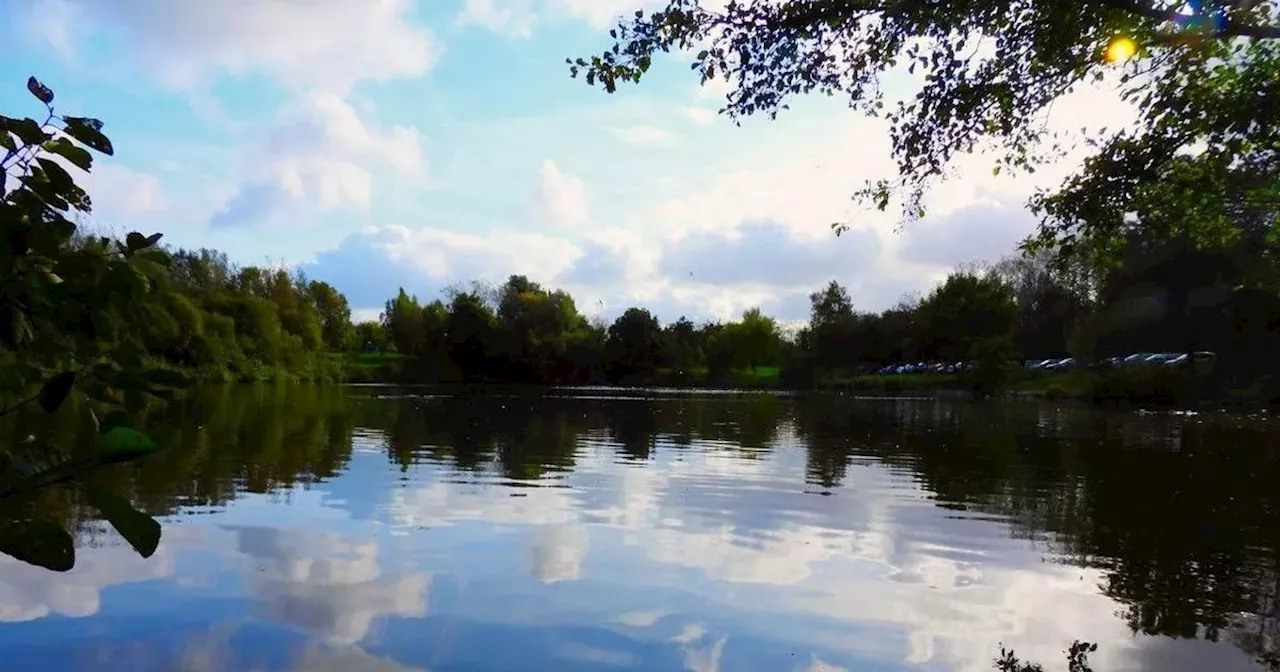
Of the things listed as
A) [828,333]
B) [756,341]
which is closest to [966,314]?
[828,333]

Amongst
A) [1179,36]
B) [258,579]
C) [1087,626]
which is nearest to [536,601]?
[258,579]

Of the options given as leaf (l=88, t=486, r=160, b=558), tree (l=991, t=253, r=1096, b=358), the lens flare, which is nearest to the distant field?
tree (l=991, t=253, r=1096, b=358)

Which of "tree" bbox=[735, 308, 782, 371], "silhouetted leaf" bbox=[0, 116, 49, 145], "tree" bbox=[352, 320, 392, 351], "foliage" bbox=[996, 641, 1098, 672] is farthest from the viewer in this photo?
"tree" bbox=[352, 320, 392, 351]

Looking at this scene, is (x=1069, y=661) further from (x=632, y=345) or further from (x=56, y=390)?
(x=632, y=345)

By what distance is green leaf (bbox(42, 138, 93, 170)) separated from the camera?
196 cm

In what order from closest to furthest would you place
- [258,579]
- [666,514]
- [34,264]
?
1. [34,264]
2. [258,579]
3. [666,514]

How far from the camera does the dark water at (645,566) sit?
7.26 m

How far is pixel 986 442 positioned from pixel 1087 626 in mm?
20039

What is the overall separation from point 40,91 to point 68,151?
0.14 metres

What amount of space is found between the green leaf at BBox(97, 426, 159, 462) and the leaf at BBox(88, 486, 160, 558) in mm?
184

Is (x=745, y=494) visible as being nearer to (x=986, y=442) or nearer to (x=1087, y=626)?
(x=1087, y=626)

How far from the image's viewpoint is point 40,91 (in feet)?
6.13

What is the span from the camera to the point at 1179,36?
8.79m

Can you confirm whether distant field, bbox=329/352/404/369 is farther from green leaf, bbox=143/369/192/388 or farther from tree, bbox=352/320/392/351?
green leaf, bbox=143/369/192/388
